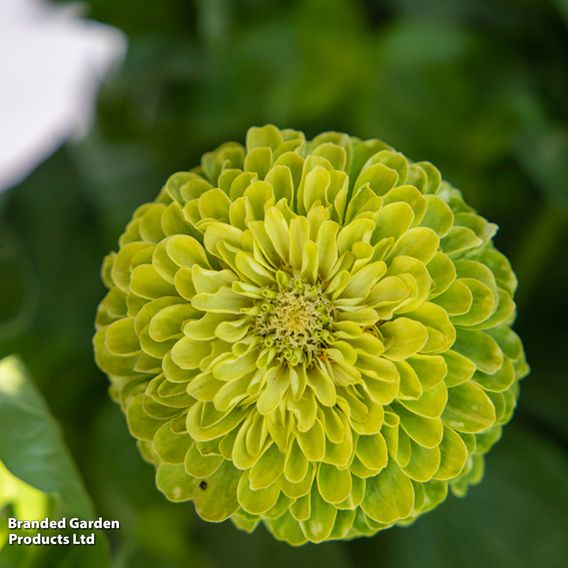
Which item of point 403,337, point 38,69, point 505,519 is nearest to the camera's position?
point 403,337

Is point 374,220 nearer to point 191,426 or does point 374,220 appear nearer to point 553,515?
point 191,426

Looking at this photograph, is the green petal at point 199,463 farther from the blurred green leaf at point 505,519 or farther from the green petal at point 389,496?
the blurred green leaf at point 505,519

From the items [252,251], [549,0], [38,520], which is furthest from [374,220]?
[549,0]

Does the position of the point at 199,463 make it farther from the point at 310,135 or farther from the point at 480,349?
the point at 310,135

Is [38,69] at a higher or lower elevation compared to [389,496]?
lower

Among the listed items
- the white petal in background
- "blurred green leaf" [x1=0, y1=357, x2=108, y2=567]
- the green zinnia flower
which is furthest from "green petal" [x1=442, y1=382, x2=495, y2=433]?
the white petal in background

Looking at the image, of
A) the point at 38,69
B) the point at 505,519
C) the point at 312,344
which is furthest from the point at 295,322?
the point at 38,69

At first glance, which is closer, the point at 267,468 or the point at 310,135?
the point at 267,468
